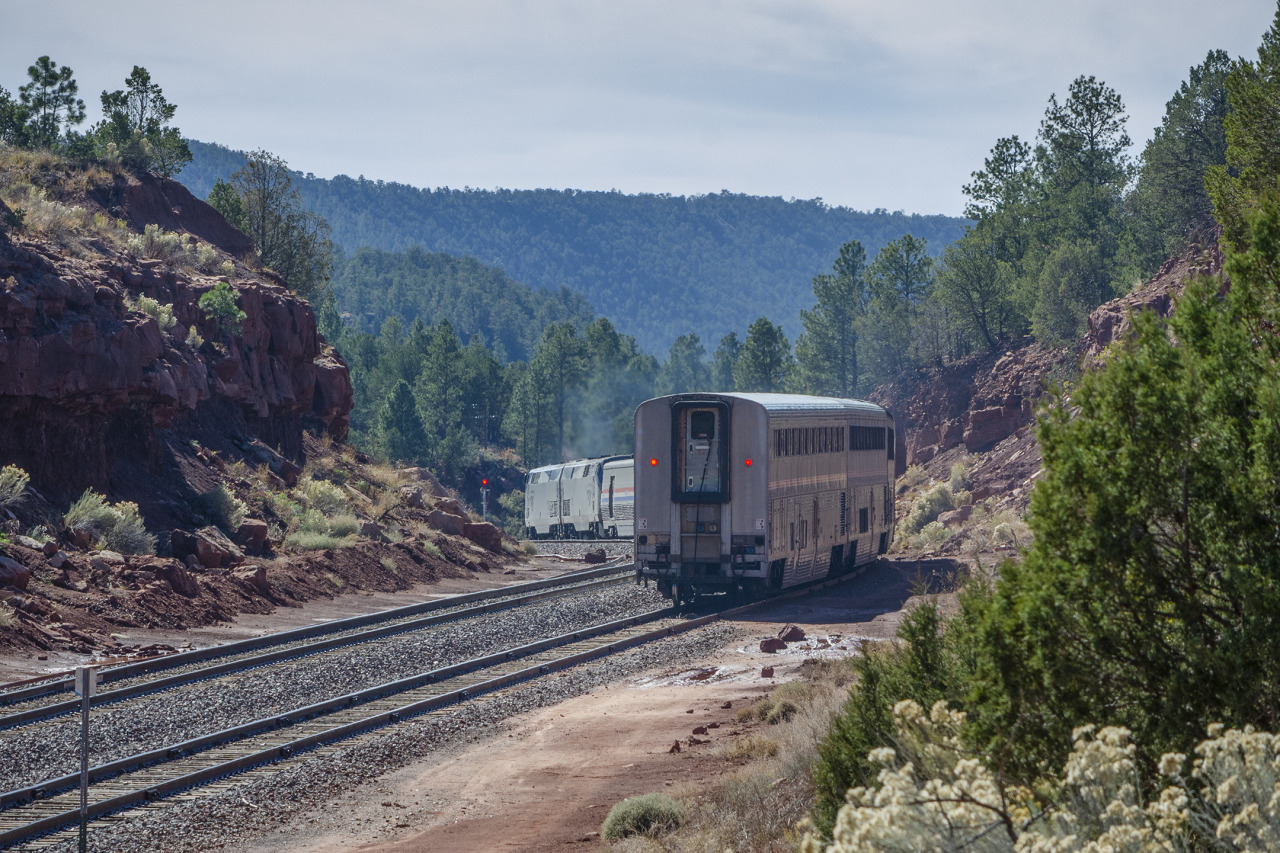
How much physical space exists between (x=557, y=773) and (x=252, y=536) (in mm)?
17781

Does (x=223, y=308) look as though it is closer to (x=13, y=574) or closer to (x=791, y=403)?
(x=13, y=574)

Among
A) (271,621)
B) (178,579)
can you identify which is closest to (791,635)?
(271,621)

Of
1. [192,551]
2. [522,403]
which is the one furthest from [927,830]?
[522,403]

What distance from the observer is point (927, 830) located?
204 inches

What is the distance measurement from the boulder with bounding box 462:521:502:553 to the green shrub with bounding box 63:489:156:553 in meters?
13.1

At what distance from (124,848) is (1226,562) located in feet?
29.2

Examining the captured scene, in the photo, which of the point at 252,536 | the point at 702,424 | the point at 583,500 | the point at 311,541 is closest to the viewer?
the point at 702,424

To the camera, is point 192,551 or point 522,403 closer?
point 192,551

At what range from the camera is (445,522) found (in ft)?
124

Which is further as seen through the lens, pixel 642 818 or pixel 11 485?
pixel 11 485

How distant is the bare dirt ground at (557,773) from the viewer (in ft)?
35.9

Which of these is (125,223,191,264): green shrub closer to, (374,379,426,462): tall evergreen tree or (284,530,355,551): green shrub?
(284,530,355,551): green shrub

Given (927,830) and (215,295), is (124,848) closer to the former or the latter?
(927,830)

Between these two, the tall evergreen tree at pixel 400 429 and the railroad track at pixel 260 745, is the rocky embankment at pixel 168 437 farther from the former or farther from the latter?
the tall evergreen tree at pixel 400 429
